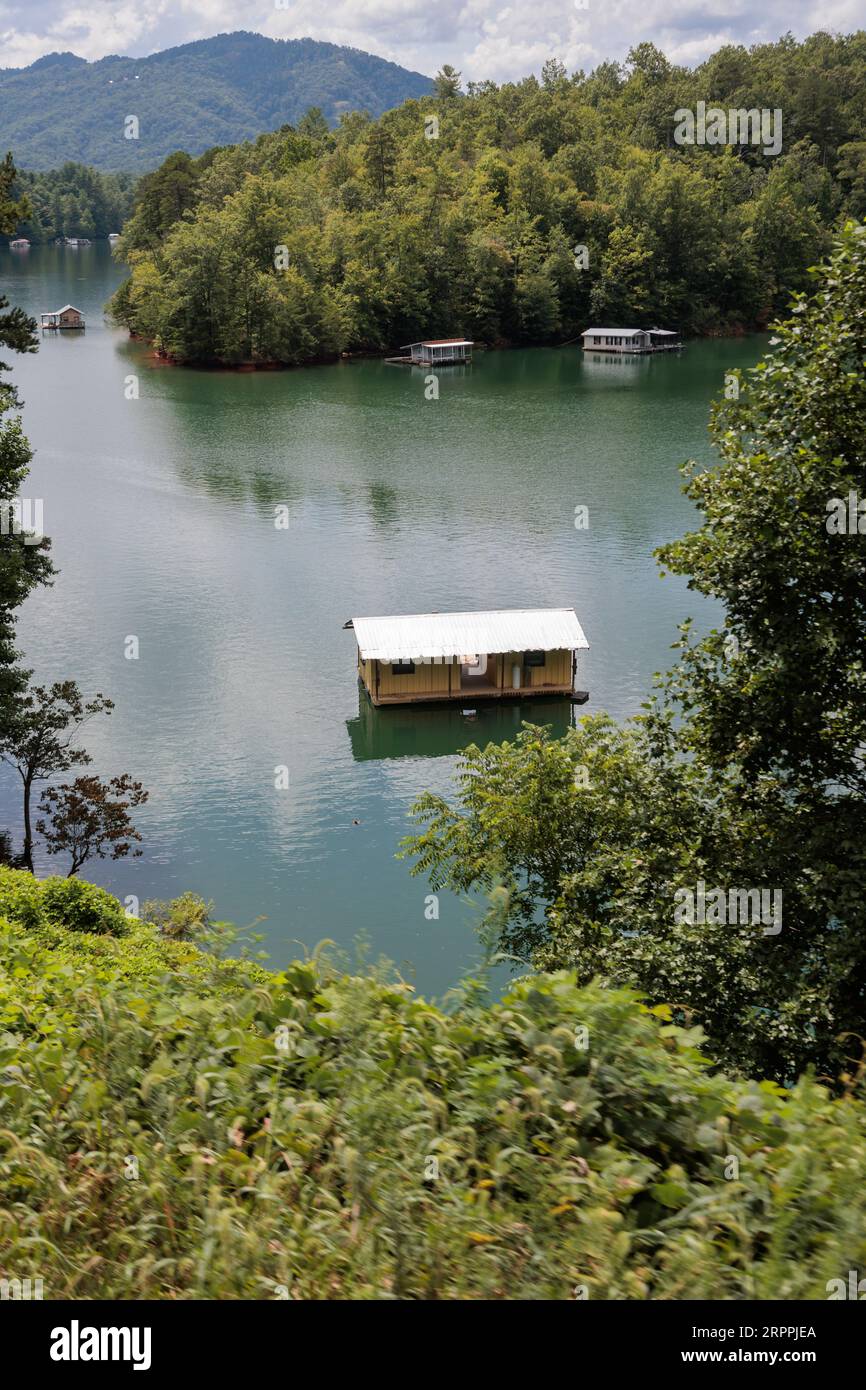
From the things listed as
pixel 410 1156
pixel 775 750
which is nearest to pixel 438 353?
pixel 775 750

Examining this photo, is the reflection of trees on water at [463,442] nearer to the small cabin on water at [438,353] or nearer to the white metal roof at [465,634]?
the small cabin on water at [438,353]

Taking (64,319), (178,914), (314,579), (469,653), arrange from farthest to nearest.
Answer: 1. (64,319)
2. (314,579)
3. (469,653)
4. (178,914)

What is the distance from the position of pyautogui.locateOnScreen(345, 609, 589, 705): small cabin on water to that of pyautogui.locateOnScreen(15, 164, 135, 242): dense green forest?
146599 millimetres

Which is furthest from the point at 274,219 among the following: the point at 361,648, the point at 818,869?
the point at 818,869

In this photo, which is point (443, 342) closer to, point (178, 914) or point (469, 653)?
point (469, 653)

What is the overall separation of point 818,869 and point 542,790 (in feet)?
15.7

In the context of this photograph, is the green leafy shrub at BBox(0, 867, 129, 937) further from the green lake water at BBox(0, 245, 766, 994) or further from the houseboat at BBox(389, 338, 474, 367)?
the houseboat at BBox(389, 338, 474, 367)

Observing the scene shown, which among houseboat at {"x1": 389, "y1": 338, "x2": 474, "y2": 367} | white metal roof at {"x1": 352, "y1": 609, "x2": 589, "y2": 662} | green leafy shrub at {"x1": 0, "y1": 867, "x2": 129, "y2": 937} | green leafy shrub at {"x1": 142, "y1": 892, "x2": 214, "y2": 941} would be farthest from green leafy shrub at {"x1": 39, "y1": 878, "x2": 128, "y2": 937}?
houseboat at {"x1": 389, "y1": 338, "x2": 474, "y2": 367}

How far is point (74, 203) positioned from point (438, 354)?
113 m

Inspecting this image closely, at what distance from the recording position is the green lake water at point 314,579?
1884 centimetres

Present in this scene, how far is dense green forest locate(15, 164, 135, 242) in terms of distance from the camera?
6161 inches

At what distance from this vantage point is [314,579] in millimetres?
32344

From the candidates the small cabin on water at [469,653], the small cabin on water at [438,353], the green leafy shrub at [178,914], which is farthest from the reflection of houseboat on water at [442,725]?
the small cabin on water at [438,353]

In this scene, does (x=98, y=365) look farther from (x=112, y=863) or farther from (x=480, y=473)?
(x=112, y=863)
